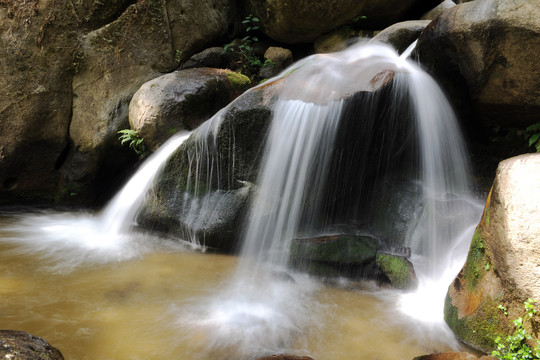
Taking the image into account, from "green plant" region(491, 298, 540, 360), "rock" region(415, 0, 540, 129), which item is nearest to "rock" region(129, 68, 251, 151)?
"rock" region(415, 0, 540, 129)

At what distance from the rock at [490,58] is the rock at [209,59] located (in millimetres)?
4808

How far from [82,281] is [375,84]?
4.16 meters

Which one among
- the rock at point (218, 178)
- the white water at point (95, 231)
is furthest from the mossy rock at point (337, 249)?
the white water at point (95, 231)

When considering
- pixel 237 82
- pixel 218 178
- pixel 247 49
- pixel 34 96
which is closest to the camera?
pixel 218 178

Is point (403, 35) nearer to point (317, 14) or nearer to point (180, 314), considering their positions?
point (317, 14)

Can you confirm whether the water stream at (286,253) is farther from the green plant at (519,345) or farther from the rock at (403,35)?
the rock at (403,35)

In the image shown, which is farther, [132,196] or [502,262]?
[132,196]

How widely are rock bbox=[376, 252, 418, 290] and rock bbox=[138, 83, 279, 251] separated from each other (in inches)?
74.4

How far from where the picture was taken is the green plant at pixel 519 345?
2498mm

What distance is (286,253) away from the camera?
15.2ft

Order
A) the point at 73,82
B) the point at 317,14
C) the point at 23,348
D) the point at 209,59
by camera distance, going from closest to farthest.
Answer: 1. the point at 23,348
2. the point at 73,82
3. the point at 317,14
4. the point at 209,59

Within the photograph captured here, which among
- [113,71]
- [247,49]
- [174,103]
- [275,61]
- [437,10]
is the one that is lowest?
[174,103]

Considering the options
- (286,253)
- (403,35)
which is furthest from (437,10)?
(286,253)

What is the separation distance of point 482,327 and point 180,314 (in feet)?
8.43
